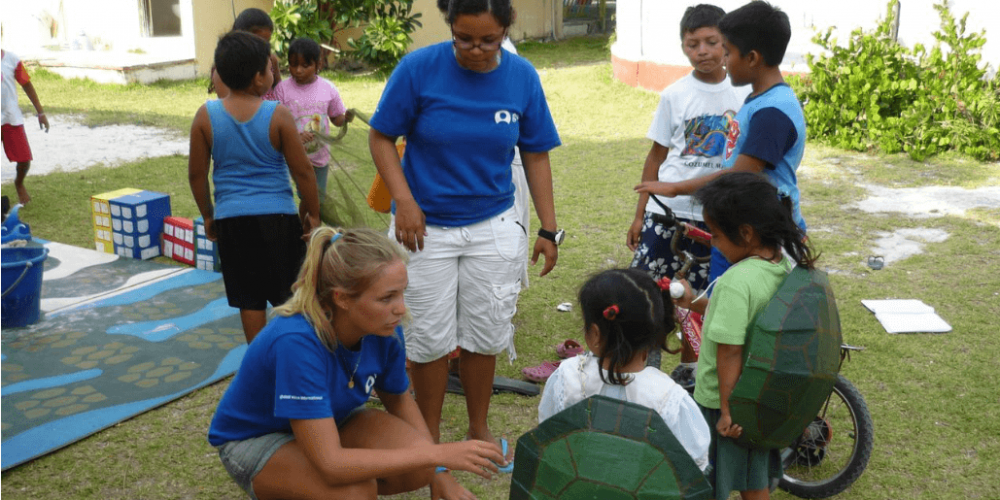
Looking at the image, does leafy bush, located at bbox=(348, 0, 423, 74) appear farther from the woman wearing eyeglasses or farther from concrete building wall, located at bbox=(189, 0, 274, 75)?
the woman wearing eyeglasses

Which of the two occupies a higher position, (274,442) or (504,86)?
(504,86)

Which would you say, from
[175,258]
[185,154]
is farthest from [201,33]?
[175,258]

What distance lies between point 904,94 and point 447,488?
7746 millimetres

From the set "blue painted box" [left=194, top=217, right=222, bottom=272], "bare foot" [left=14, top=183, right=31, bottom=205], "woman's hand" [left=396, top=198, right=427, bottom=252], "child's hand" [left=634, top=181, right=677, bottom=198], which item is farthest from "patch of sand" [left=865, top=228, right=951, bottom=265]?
"bare foot" [left=14, top=183, right=31, bottom=205]

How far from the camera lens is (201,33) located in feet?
45.3

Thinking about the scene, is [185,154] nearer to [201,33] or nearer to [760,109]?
[201,33]

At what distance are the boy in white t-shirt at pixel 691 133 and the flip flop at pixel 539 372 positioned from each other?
22.5 inches

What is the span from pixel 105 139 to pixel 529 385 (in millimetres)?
7430

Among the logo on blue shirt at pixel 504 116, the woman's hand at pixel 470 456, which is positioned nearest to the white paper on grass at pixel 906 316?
the logo on blue shirt at pixel 504 116

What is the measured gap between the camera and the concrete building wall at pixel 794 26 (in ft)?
28.8

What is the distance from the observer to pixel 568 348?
450 cm

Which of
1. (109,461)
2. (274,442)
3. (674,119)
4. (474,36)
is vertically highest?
(474,36)

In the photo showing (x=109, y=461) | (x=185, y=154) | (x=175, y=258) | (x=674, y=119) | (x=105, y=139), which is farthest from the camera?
(x=105, y=139)

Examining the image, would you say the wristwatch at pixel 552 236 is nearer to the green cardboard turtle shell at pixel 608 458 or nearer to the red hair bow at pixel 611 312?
the red hair bow at pixel 611 312
